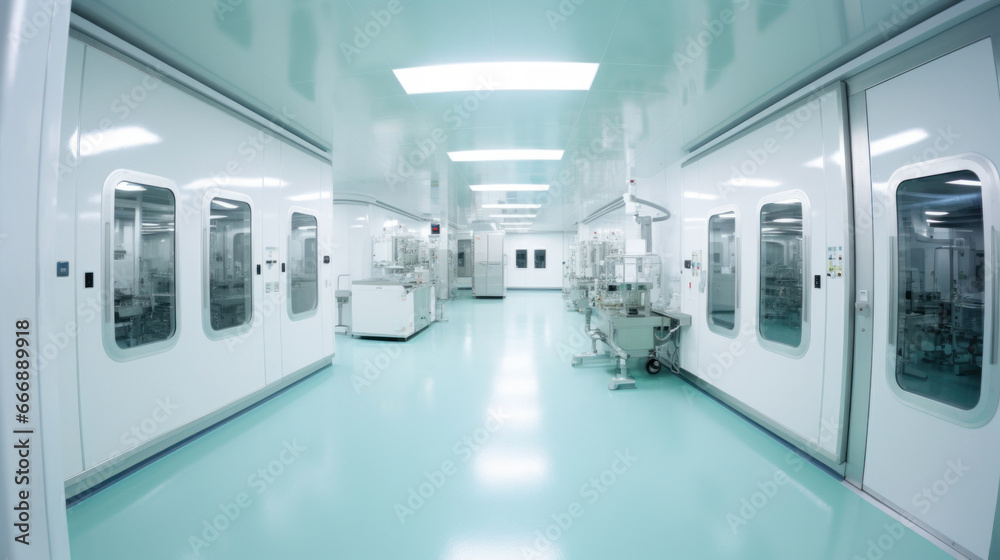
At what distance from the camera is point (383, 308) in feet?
21.3

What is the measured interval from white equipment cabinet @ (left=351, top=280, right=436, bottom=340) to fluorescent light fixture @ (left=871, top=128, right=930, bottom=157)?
5877 mm

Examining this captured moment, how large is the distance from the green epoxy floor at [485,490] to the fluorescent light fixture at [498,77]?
312 cm

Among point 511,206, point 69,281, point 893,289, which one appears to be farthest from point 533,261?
point 69,281

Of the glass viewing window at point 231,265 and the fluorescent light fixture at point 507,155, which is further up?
the fluorescent light fixture at point 507,155

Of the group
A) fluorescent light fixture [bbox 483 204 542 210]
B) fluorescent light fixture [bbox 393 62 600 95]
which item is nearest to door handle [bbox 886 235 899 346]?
fluorescent light fixture [bbox 393 62 600 95]

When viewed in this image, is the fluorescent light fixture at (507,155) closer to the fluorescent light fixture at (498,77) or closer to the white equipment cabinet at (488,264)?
the fluorescent light fixture at (498,77)

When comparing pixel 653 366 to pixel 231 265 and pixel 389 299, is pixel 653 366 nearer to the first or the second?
pixel 389 299

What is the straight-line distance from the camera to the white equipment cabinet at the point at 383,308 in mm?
6402

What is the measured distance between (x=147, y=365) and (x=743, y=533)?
4155mm

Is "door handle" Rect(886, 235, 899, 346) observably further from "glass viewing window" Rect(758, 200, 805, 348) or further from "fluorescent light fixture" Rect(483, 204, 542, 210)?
"fluorescent light fixture" Rect(483, 204, 542, 210)

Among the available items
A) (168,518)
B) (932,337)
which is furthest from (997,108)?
(168,518)

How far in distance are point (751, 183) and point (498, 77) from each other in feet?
8.44

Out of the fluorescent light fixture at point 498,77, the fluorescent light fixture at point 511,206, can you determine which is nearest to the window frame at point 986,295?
the fluorescent light fixture at point 498,77

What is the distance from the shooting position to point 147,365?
2650 mm
